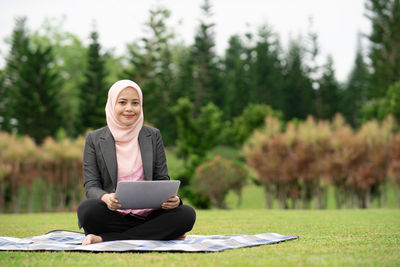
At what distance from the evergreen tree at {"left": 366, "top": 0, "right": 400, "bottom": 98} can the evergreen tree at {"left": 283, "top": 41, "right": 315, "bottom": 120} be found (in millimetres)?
7252

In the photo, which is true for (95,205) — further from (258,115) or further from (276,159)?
(258,115)

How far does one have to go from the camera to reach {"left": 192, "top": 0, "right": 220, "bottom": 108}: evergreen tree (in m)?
36.6

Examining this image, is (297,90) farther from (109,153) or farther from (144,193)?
(144,193)

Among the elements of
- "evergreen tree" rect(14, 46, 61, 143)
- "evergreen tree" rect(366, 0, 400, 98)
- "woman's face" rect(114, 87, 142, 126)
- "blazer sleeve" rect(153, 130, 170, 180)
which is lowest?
"blazer sleeve" rect(153, 130, 170, 180)

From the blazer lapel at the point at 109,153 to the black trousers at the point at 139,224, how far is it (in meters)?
0.29

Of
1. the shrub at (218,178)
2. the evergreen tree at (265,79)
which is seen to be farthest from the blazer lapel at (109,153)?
the evergreen tree at (265,79)

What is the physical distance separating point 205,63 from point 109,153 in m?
33.9

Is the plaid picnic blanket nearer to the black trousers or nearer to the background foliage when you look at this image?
the black trousers

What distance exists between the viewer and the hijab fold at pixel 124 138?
14.2 feet

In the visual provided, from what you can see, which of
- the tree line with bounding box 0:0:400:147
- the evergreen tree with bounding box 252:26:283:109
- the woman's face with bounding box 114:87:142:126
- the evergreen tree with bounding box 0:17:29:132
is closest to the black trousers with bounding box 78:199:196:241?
the woman's face with bounding box 114:87:142:126

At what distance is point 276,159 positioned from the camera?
21172mm

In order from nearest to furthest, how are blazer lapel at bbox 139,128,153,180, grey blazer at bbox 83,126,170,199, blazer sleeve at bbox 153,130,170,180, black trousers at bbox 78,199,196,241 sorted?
black trousers at bbox 78,199,196,241
grey blazer at bbox 83,126,170,199
blazer lapel at bbox 139,128,153,180
blazer sleeve at bbox 153,130,170,180

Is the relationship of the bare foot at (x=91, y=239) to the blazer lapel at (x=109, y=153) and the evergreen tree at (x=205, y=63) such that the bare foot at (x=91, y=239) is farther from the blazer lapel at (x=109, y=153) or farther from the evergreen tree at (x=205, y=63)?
the evergreen tree at (x=205, y=63)

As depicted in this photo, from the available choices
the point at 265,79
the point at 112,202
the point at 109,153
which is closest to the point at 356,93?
the point at 265,79
